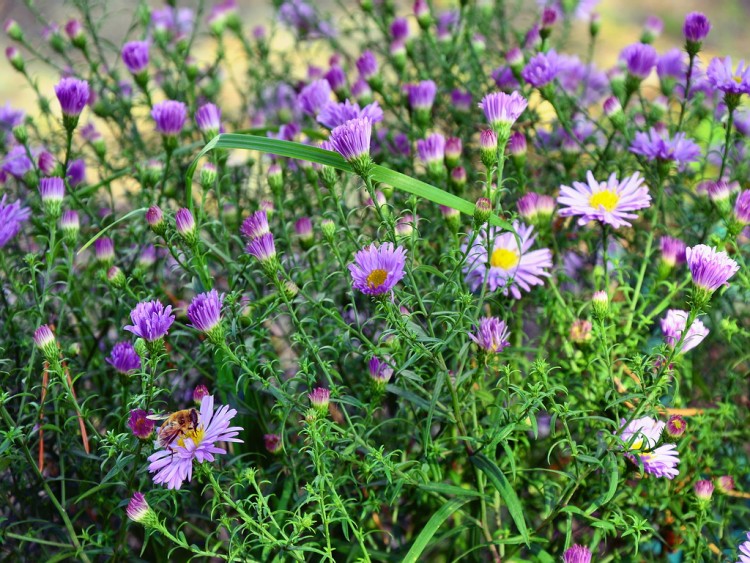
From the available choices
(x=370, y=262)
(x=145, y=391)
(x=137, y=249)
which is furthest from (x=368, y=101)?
(x=145, y=391)

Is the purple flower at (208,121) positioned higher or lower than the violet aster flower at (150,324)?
higher

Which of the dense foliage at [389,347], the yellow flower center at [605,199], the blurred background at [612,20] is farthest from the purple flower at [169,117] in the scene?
the blurred background at [612,20]

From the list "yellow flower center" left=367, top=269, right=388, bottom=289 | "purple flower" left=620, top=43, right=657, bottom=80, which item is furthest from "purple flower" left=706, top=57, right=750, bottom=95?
"yellow flower center" left=367, top=269, right=388, bottom=289

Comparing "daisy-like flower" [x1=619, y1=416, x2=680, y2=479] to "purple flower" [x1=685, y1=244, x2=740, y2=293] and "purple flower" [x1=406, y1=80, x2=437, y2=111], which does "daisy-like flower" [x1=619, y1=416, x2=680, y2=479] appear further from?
"purple flower" [x1=406, y1=80, x2=437, y2=111]

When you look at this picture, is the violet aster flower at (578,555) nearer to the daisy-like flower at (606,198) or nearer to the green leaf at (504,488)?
the green leaf at (504,488)

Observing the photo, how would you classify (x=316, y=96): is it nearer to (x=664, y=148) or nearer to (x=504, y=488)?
(x=664, y=148)

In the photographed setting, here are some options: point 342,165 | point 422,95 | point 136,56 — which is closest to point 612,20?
point 422,95
